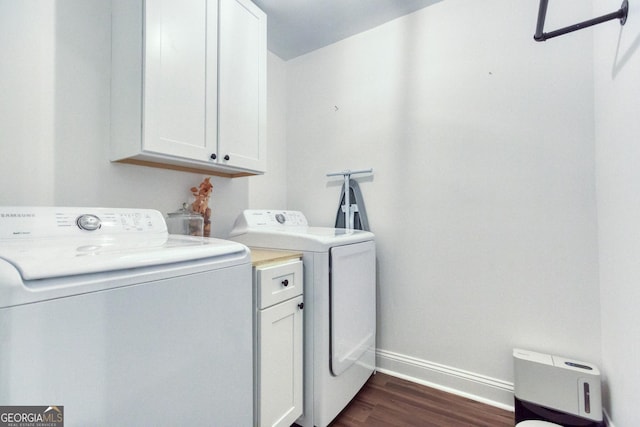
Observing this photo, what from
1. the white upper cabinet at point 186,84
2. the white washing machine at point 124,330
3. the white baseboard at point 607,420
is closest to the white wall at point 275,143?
the white upper cabinet at point 186,84

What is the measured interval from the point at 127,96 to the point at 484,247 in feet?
6.63

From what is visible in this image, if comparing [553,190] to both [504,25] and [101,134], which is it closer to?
[504,25]

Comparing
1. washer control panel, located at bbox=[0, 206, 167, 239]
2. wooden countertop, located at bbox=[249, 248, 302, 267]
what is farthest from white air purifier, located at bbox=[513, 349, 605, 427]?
washer control panel, located at bbox=[0, 206, 167, 239]

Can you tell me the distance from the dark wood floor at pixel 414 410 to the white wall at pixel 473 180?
Answer: 12cm

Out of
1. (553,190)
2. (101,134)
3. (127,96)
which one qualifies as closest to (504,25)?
(553,190)

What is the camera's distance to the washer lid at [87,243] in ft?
2.04

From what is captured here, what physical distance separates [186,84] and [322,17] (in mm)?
1151

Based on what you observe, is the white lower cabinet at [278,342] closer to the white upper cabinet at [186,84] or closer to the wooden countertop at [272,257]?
the wooden countertop at [272,257]

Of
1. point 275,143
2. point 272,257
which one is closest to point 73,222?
point 272,257

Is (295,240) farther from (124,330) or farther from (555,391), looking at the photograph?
(555,391)

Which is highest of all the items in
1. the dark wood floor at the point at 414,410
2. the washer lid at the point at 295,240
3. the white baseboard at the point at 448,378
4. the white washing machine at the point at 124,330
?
the washer lid at the point at 295,240

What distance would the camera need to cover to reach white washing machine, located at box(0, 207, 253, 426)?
54 cm

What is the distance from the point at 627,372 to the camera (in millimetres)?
1118

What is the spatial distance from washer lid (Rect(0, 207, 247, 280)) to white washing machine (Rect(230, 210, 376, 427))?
48 cm
